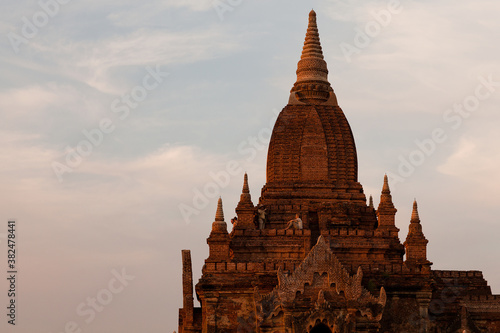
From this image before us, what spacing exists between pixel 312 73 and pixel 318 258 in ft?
67.8

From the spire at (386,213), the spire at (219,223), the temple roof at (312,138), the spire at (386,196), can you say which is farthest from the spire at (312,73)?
the spire at (219,223)

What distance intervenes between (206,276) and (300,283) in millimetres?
5901

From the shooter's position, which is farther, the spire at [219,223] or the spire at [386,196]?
the spire at [386,196]

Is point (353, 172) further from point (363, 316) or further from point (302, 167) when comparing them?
point (363, 316)

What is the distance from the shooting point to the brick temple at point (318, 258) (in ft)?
228

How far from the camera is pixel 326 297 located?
6944cm

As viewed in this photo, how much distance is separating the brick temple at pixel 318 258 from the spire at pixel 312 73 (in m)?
0.06

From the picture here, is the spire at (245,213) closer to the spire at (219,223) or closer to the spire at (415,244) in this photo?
the spire at (219,223)

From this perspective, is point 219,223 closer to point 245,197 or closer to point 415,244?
point 245,197

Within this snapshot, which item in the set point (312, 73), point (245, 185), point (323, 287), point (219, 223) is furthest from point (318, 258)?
point (312, 73)

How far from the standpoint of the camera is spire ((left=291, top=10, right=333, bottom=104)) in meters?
87.1

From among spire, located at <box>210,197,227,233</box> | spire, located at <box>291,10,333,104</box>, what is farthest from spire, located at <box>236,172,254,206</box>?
spire, located at <box>291,10,333,104</box>

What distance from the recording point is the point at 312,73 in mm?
87625

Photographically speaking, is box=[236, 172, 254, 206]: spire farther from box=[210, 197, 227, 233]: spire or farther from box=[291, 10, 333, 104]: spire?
box=[291, 10, 333, 104]: spire
